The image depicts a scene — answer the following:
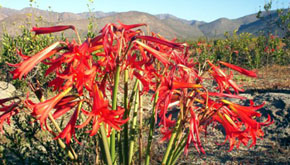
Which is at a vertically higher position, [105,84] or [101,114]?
[105,84]

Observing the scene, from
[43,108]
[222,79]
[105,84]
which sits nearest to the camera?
[43,108]

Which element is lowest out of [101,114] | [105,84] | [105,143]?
[105,143]

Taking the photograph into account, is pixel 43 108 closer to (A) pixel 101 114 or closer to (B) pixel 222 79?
(A) pixel 101 114

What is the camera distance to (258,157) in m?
3.07

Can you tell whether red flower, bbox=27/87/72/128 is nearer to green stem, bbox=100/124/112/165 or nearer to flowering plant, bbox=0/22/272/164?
flowering plant, bbox=0/22/272/164

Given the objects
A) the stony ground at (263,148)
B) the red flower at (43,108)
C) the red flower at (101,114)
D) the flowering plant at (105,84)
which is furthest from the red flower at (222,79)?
the stony ground at (263,148)

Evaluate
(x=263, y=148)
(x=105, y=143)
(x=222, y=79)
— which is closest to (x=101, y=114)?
(x=105, y=143)

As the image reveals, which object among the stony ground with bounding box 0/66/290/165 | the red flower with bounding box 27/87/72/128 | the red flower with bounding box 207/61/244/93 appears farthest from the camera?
the stony ground with bounding box 0/66/290/165

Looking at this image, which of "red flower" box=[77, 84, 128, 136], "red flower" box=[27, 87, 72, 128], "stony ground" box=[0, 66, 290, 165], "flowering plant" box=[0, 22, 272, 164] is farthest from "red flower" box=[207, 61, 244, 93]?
"stony ground" box=[0, 66, 290, 165]

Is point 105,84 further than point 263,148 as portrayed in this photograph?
No

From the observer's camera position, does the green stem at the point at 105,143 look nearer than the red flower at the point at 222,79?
Yes

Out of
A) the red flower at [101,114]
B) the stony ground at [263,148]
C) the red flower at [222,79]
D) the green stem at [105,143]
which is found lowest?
the stony ground at [263,148]

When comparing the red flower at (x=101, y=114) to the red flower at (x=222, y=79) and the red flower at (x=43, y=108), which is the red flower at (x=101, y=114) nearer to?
the red flower at (x=43, y=108)

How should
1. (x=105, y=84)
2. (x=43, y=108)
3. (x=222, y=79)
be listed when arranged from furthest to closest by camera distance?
1. (x=222, y=79)
2. (x=105, y=84)
3. (x=43, y=108)
